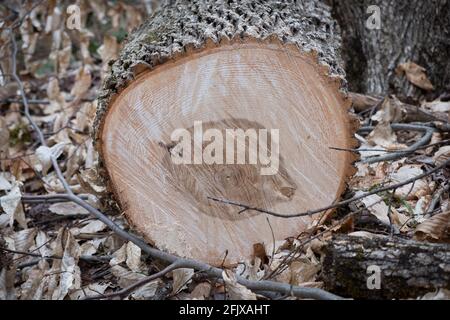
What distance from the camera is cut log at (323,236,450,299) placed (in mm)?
1970

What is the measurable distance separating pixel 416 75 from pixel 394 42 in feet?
0.80

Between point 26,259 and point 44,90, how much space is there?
2595 mm

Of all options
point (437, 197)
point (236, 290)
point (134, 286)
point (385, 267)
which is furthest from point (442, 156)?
point (134, 286)

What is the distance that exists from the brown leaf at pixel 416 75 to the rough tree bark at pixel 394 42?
0.05 meters

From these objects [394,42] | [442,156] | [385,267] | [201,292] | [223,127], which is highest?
[394,42]

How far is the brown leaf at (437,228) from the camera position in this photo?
2252 millimetres

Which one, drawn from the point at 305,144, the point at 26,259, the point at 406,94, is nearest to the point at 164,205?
the point at 305,144

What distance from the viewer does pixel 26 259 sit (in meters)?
2.72

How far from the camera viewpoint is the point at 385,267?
2.02 m

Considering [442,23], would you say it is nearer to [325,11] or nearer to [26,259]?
[325,11]

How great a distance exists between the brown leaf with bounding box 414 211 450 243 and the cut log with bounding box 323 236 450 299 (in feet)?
0.64

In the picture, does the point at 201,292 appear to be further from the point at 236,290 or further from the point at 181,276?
the point at 236,290

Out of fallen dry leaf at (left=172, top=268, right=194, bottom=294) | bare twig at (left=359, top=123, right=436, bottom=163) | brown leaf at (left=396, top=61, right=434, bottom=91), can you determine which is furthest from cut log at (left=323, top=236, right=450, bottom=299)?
brown leaf at (left=396, top=61, right=434, bottom=91)

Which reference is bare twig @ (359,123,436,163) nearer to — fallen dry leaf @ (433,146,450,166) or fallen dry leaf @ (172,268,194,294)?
fallen dry leaf @ (433,146,450,166)
